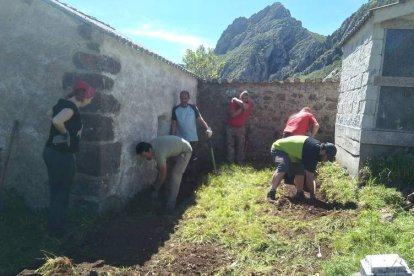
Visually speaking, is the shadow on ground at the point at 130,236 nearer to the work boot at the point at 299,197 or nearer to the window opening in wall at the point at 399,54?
the work boot at the point at 299,197

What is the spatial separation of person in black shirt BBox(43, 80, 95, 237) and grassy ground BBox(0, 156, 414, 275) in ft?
1.08

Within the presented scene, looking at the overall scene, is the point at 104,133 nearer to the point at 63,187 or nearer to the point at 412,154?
the point at 63,187

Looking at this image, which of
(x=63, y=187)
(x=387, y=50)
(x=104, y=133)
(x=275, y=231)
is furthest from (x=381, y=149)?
(x=63, y=187)

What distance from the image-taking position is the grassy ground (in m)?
4.20

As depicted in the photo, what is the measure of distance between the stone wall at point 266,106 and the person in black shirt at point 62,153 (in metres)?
6.18

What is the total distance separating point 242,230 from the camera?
5.15 m

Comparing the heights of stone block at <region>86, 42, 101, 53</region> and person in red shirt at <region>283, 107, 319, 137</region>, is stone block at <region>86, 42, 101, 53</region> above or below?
above

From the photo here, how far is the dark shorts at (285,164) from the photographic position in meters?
6.38

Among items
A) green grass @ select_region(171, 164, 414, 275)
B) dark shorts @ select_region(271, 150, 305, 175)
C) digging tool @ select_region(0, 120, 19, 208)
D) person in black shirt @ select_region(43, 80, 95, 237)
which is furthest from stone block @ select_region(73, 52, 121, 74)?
dark shorts @ select_region(271, 150, 305, 175)

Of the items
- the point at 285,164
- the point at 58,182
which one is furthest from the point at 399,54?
the point at 58,182

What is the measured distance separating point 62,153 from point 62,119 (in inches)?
19.2

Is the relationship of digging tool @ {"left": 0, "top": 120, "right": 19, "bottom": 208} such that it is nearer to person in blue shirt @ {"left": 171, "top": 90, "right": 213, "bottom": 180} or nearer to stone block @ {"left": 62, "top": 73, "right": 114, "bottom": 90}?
stone block @ {"left": 62, "top": 73, "right": 114, "bottom": 90}

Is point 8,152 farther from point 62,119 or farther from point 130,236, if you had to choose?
point 130,236

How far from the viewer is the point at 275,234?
16.5ft
